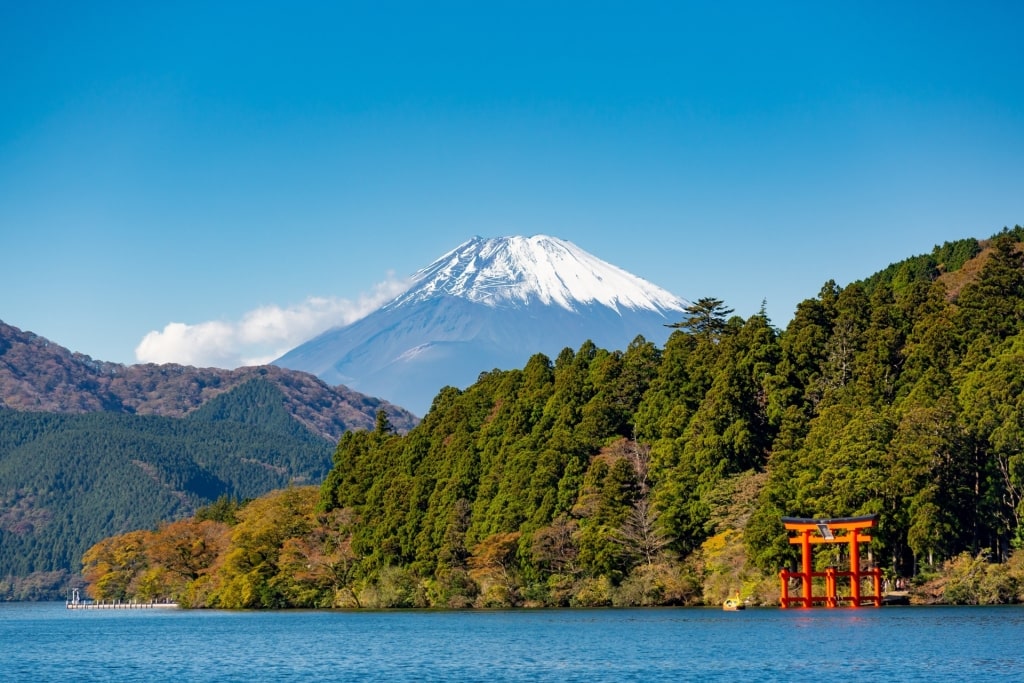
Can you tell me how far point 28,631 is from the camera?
79625 mm

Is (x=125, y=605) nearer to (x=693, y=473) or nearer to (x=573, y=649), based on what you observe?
(x=693, y=473)

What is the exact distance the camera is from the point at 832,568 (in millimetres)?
67375

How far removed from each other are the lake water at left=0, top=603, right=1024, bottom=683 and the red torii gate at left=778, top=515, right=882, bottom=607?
65.6 inches

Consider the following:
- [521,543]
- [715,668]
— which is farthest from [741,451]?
[715,668]

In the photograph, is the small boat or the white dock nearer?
the small boat

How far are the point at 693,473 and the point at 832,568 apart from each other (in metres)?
10.9

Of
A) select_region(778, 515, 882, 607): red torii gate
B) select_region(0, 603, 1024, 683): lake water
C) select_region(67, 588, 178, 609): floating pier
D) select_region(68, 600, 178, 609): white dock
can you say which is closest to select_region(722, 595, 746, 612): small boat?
select_region(0, 603, 1024, 683): lake water

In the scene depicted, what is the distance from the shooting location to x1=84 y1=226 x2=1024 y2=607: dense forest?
6706 cm

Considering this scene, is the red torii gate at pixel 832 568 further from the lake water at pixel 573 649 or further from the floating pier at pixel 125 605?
the floating pier at pixel 125 605

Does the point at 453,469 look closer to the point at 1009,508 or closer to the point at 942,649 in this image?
the point at 1009,508

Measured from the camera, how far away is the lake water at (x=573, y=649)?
3969 centimetres

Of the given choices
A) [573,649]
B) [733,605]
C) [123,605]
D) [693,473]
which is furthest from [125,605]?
[573,649]

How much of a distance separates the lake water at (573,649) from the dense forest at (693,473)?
484cm

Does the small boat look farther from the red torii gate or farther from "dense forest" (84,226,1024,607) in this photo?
"dense forest" (84,226,1024,607)
